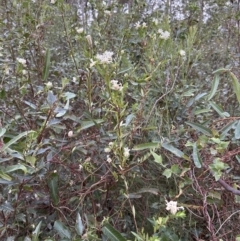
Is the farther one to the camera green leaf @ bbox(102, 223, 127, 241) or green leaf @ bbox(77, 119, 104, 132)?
green leaf @ bbox(77, 119, 104, 132)

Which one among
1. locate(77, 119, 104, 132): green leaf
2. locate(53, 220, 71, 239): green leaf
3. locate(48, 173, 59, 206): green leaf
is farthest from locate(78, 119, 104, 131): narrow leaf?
locate(53, 220, 71, 239): green leaf

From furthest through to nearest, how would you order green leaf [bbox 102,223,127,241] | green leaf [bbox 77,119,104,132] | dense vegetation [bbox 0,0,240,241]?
1. green leaf [bbox 77,119,104,132]
2. dense vegetation [bbox 0,0,240,241]
3. green leaf [bbox 102,223,127,241]

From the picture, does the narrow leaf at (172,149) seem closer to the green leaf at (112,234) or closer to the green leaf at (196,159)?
the green leaf at (196,159)

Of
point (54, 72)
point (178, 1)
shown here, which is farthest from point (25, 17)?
point (178, 1)

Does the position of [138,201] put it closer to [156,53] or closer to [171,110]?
[171,110]

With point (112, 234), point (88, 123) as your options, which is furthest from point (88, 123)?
point (112, 234)

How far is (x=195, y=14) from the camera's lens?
2.57 meters

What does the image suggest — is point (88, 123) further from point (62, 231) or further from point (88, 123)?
point (62, 231)

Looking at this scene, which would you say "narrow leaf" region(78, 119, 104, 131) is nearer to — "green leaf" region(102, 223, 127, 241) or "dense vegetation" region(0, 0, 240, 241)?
"dense vegetation" region(0, 0, 240, 241)

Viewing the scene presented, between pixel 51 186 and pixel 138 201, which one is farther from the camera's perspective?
pixel 138 201

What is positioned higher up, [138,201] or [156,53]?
[156,53]

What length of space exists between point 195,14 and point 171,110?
1.31 meters

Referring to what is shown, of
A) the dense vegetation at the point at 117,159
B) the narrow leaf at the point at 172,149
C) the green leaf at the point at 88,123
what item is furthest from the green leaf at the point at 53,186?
the narrow leaf at the point at 172,149

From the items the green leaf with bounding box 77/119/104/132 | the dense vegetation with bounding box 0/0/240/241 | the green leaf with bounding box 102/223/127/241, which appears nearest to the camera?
the green leaf with bounding box 102/223/127/241
